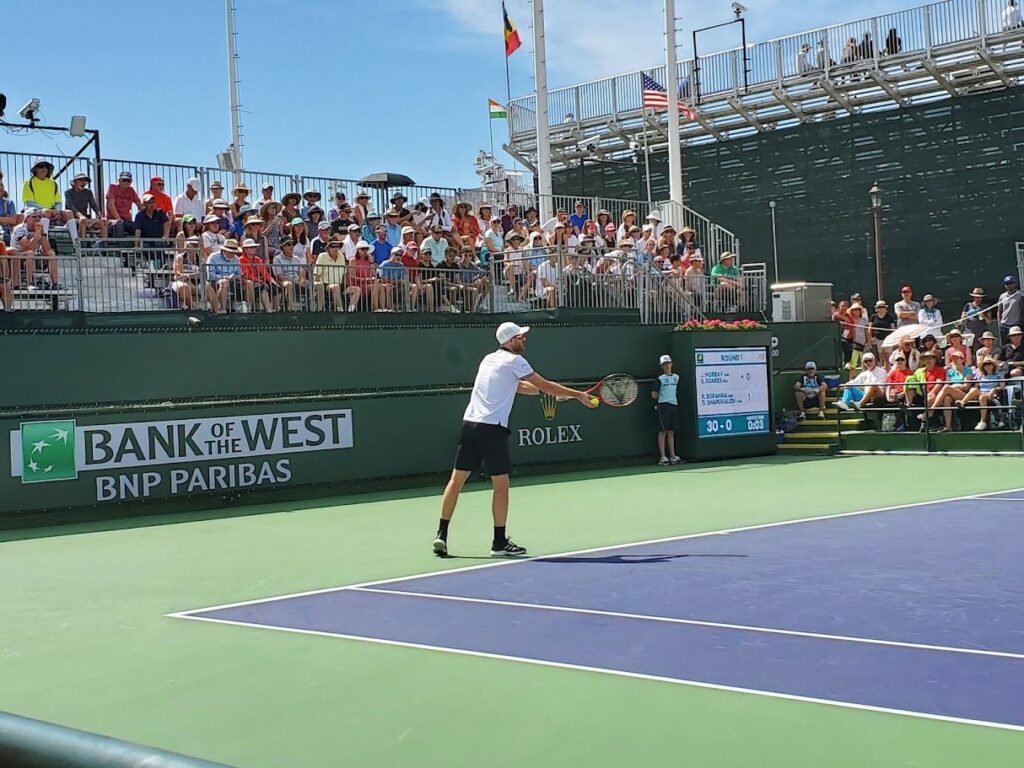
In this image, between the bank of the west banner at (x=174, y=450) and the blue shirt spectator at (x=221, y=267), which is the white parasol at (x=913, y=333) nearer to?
the bank of the west banner at (x=174, y=450)

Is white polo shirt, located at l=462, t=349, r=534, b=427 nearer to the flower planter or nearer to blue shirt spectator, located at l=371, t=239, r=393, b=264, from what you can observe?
blue shirt spectator, located at l=371, t=239, r=393, b=264

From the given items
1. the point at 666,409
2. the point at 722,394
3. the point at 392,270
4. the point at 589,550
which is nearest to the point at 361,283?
the point at 392,270

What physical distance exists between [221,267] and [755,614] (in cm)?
1138

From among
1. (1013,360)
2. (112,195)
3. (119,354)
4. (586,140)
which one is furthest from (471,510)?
(586,140)

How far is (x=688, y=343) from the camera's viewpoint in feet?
74.4

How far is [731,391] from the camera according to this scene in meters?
23.0

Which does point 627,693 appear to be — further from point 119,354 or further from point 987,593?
point 119,354

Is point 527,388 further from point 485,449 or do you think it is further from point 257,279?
point 257,279

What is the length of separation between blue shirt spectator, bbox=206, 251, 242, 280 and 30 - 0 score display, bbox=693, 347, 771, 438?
9097 millimetres

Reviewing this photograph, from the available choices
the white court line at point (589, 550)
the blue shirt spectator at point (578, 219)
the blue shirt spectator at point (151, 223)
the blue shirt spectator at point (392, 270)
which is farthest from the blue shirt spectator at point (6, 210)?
the blue shirt spectator at point (578, 219)

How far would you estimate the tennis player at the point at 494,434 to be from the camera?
35.5ft

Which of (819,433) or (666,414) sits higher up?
(666,414)

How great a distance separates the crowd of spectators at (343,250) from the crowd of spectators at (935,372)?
3.22m

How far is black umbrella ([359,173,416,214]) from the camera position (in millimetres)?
22312
